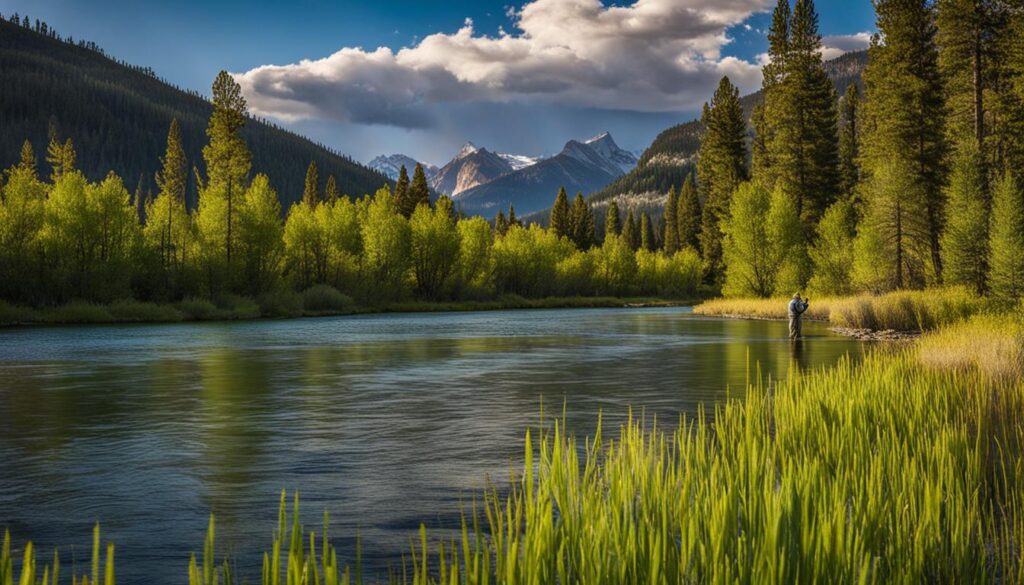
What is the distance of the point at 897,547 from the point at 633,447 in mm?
1885

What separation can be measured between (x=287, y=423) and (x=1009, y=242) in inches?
1282

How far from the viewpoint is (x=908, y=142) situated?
50688mm

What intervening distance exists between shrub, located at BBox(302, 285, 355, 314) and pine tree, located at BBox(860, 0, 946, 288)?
1643 inches

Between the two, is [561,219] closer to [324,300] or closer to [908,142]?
[324,300]

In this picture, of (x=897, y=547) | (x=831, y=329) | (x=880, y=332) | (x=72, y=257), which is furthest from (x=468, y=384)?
(x=72, y=257)

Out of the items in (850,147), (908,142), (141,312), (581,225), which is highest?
(850,147)

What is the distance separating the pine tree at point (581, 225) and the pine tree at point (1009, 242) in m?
106

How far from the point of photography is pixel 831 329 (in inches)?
1673

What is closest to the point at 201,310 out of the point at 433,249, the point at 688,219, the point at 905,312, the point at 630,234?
the point at 433,249

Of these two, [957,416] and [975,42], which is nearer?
[957,416]

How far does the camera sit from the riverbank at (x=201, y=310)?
49.8 meters

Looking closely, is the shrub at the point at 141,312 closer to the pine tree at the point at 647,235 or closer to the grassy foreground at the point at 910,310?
the grassy foreground at the point at 910,310

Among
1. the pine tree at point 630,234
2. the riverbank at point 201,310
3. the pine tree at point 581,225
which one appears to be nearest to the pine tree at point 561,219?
the pine tree at point 581,225

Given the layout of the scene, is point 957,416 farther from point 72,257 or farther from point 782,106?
point 782,106
